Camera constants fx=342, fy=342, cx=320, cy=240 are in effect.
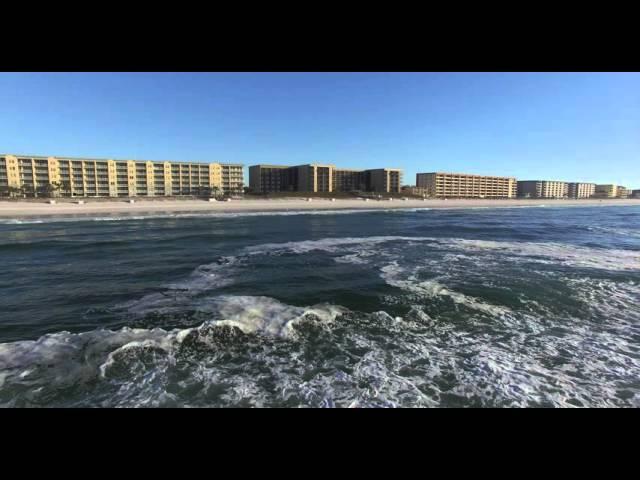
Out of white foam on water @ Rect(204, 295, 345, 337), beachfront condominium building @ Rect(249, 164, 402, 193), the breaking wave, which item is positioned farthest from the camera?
beachfront condominium building @ Rect(249, 164, 402, 193)

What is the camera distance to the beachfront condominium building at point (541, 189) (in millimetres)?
175375

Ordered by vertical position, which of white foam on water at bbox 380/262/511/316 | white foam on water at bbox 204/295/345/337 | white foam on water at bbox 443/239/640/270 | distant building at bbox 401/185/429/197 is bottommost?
white foam on water at bbox 204/295/345/337

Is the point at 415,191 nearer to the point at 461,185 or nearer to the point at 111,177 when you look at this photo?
the point at 461,185

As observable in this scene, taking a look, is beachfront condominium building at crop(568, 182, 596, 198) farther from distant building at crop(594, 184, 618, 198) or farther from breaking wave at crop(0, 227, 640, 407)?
breaking wave at crop(0, 227, 640, 407)

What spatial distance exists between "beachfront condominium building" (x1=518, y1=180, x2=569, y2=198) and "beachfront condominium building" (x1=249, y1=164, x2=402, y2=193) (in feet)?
270

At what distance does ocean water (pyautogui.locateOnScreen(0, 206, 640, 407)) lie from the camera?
4.49m

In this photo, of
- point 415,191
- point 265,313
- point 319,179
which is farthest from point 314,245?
point 415,191

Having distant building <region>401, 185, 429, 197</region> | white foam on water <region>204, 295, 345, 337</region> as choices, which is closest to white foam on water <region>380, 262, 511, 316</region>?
white foam on water <region>204, 295, 345, 337</region>

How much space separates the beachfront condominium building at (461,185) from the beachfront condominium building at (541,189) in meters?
20.2
